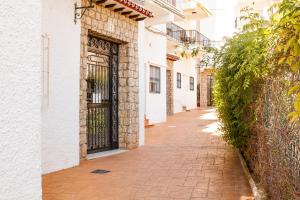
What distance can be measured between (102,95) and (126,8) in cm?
231

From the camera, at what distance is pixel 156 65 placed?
1797cm

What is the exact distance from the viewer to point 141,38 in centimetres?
1026

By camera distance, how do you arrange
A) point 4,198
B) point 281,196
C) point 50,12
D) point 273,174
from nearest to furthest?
1. point 4,198
2. point 281,196
3. point 273,174
4. point 50,12

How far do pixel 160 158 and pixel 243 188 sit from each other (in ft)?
9.86

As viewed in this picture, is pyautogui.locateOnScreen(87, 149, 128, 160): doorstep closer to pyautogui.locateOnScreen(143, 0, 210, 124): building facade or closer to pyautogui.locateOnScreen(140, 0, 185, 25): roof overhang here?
pyautogui.locateOnScreen(143, 0, 210, 124): building facade

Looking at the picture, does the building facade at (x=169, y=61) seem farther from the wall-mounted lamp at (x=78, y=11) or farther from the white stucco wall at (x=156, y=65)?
the wall-mounted lamp at (x=78, y=11)

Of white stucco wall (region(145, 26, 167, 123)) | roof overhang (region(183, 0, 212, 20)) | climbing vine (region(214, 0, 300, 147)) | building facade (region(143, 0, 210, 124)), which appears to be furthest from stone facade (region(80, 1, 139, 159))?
roof overhang (region(183, 0, 212, 20))

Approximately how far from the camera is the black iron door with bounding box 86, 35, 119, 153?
27.7 ft

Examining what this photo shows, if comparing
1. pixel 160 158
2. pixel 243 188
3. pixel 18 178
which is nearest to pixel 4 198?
pixel 18 178

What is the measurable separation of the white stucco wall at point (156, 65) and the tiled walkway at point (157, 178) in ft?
25.4

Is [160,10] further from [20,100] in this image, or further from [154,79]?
[20,100]

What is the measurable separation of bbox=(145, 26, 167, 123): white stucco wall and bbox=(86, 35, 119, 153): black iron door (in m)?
7.29

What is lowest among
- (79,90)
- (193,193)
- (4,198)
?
(193,193)

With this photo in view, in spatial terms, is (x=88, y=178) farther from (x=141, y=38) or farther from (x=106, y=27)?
(x=141, y=38)
